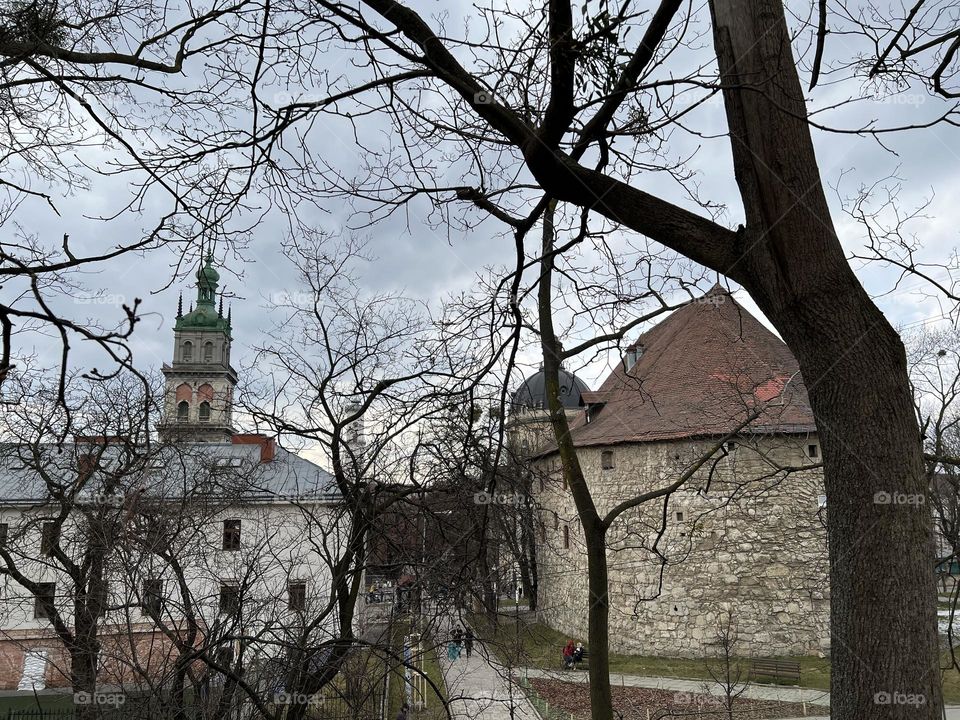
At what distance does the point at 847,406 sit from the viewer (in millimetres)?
2352

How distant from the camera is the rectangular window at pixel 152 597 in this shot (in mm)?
5234

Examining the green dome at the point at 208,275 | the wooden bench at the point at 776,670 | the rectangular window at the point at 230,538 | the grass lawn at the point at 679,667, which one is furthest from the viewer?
the wooden bench at the point at 776,670

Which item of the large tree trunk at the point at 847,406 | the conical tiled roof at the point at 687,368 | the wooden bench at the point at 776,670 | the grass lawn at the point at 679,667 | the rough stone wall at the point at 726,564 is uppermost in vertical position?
the conical tiled roof at the point at 687,368

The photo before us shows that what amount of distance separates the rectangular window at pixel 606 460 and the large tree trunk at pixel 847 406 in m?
17.5

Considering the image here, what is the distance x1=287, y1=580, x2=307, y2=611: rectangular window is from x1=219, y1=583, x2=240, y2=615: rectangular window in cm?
35

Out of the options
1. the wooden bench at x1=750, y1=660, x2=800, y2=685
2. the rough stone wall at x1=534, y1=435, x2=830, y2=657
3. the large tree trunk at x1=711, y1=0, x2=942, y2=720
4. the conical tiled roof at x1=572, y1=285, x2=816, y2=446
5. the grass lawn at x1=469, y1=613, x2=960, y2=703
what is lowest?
the grass lawn at x1=469, y1=613, x2=960, y2=703

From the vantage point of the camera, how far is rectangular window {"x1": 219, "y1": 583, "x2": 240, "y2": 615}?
488cm

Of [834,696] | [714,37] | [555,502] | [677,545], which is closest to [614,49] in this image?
[714,37]

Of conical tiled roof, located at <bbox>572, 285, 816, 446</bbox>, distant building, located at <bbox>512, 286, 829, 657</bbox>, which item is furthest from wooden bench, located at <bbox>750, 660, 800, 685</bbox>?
conical tiled roof, located at <bbox>572, 285, 816, 446</bbox>

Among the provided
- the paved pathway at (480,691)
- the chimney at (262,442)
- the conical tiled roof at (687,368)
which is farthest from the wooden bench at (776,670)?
the chimney at (262,442)

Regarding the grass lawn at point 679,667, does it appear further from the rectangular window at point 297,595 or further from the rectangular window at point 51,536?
the rectangular window at point 51,536

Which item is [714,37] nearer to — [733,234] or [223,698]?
[733,234]

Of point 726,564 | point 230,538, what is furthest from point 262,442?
point 726,564

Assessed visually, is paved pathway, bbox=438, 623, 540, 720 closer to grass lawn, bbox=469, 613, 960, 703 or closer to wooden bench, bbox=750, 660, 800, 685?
grass lawn, bbox=469, 613, 960, 703
